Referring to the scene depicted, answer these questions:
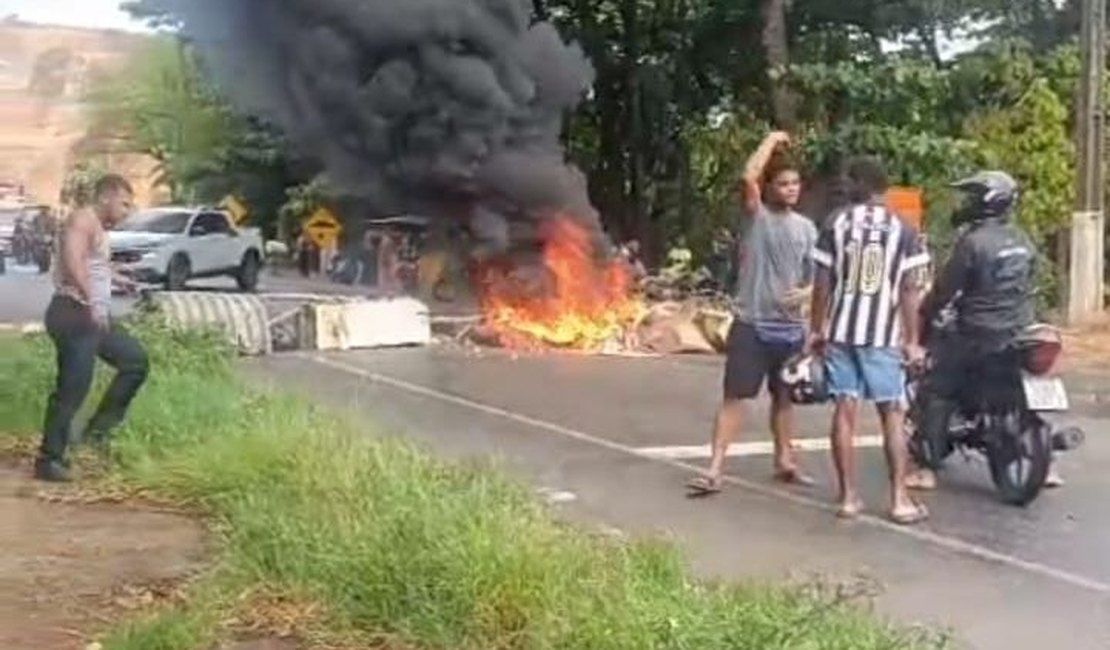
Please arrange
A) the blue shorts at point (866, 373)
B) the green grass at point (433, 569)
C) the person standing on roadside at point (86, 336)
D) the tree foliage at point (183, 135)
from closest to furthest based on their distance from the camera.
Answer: the green grass at point (433, 569)
the blue shorts at point (866, 373)
the person standing on roadside at point (86, 336)
the tree foliage at point (183, 135)

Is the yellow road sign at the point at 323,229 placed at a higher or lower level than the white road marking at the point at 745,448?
higher

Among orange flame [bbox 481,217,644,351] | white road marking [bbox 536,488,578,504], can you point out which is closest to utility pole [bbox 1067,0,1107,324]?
orange flame [bbox 481,217,644,351]

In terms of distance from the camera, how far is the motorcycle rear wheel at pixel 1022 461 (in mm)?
8773

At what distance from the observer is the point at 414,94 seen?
65.5ft

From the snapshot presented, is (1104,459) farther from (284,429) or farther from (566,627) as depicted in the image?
(566,627)

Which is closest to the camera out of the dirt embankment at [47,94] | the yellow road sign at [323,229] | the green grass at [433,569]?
the green grass at [433,569]

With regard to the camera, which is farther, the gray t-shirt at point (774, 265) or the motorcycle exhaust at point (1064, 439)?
the motorcycle exhaust at point (1064, 439)

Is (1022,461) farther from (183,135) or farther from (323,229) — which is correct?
(183,135)

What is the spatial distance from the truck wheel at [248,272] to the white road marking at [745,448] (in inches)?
A: 976

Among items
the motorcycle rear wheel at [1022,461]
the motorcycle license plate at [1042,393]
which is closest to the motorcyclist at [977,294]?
the motorcycle license plate at [1042,393]

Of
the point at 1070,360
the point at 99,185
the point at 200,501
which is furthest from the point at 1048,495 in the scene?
the point at 1070,360

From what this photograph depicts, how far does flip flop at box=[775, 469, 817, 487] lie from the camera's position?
9344mm

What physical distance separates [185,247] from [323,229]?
3.38 meters

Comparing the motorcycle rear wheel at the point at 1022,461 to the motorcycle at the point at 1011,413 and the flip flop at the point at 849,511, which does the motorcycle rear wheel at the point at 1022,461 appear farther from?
the flip flop at the point at 849,511
